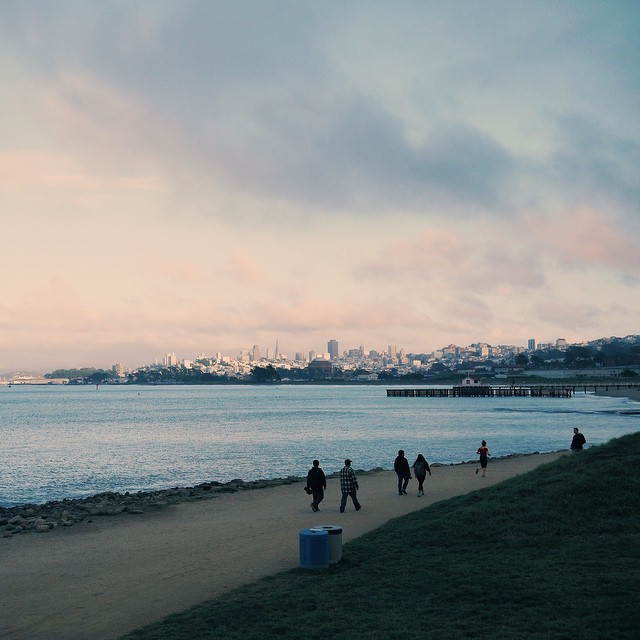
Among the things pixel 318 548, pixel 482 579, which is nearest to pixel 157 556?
pixel 318 548

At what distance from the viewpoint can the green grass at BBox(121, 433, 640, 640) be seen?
1120cm

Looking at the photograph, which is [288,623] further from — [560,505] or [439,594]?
[560,505]

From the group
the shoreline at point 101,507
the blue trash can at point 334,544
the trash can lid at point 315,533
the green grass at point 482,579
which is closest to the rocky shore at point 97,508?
the shoreline at point 101,507

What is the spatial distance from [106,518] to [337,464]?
24.5m

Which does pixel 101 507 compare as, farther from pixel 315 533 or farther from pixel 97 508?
pixel 315 533

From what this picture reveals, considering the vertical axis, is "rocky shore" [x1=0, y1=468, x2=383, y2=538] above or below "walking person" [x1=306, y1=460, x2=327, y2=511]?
below

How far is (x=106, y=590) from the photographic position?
1547cm

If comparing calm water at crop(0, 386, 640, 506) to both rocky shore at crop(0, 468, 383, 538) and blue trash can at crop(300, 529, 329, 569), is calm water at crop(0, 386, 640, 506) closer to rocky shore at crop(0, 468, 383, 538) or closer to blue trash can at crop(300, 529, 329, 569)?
rocky shore at crop(0, 468, 383, 538)

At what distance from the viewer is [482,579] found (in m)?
13.5

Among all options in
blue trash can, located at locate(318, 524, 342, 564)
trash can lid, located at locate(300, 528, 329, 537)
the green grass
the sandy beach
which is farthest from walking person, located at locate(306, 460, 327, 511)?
trash can lid, located at locate(300, 528, 329, 537)

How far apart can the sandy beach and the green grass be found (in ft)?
4.66

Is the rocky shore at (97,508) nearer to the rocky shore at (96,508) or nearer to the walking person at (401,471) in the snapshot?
the rocky shore at (96,508)

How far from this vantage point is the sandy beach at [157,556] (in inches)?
538

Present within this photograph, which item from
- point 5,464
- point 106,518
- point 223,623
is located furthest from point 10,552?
point 5,464
